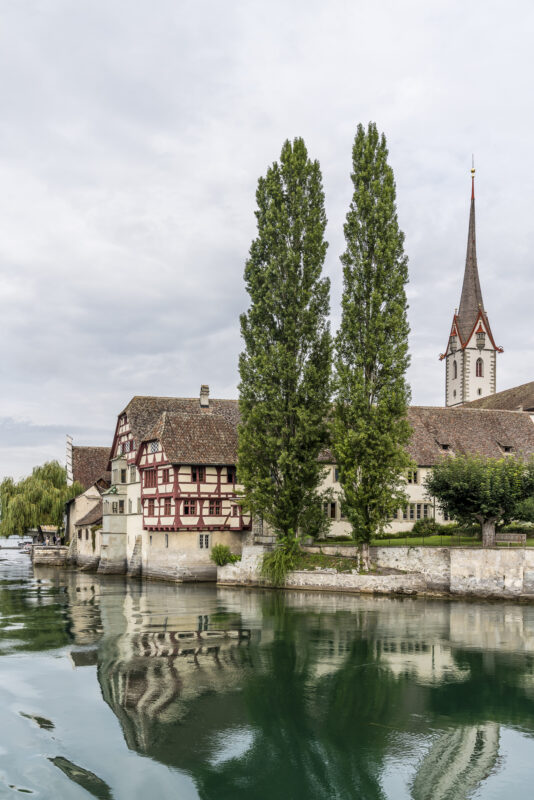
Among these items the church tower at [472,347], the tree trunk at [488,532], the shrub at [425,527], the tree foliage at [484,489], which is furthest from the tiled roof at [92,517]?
the church tower at [472,347]

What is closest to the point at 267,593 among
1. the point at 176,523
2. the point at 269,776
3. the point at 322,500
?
the point at 322,500

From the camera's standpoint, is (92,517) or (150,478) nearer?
(150,478)

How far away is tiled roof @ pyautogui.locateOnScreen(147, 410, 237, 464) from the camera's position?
45.1 metres

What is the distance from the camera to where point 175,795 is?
11828 millimetres

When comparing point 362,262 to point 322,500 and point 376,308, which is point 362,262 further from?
point 322,500

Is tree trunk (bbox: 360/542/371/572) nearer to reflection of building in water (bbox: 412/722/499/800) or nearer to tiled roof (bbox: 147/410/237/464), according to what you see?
tiled roof (bbox: 147/410/237/464)

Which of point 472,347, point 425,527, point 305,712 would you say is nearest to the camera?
point 305,712

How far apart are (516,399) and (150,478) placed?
34.1 m

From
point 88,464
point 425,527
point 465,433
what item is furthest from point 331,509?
point 88,464

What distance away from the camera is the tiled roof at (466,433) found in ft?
155

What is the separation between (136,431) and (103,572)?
968cm

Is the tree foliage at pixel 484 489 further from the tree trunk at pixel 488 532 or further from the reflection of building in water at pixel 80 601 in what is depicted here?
the reflection of building in water at pixel 80 601

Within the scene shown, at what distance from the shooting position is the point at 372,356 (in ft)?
123

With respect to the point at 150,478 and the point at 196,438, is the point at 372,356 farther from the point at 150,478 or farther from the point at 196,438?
the point at 150,478
